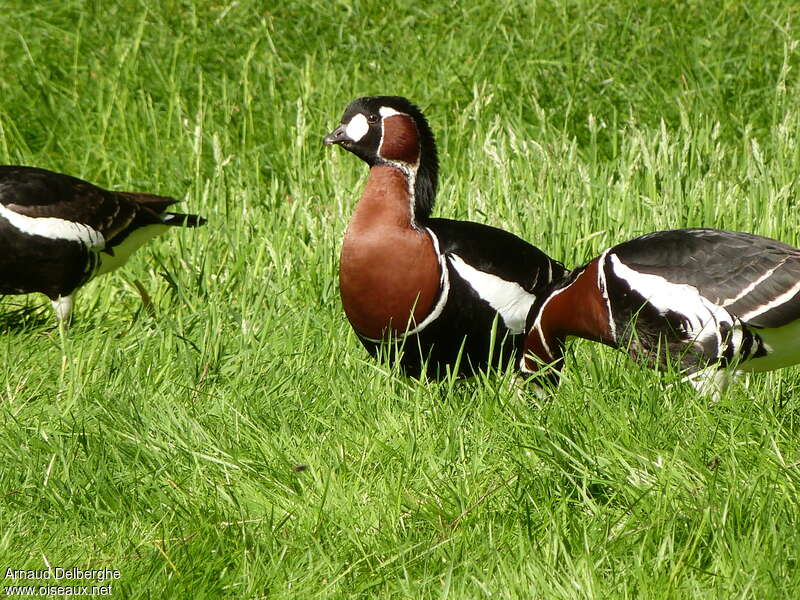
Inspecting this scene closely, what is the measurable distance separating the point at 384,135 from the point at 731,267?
51.7 inches

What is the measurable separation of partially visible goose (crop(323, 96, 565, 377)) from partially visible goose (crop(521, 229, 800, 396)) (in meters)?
0.39

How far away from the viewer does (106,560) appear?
2930mm

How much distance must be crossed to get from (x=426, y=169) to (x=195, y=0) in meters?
3.85

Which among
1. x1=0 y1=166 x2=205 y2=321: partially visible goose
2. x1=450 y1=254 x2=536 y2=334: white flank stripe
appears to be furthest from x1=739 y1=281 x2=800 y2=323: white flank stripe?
x1=0 y1=166 x2=205 y2=321: partially visible goose

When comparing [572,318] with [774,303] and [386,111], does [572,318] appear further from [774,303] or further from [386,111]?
[386,111]

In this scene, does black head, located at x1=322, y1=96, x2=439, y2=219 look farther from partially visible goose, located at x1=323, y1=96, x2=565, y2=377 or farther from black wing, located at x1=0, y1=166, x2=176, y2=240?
black wing, located at x1=0, y1=166, x2=176, y2=240

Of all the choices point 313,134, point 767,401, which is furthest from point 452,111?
point 767,401

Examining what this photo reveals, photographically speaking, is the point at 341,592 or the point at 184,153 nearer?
the point at 341,592

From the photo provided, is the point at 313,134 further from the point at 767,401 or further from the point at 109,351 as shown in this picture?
the point at 767,401

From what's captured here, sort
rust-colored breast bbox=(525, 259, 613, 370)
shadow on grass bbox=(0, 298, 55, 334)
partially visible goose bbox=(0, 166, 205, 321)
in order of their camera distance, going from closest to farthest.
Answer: rust-colored breast bbox=(525, 259, 613, 370)
partially visible goose bbox=(0, 166, 205, 321)
shadow on grass bbox=(0, 298, 55, 334)

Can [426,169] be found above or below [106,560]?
above

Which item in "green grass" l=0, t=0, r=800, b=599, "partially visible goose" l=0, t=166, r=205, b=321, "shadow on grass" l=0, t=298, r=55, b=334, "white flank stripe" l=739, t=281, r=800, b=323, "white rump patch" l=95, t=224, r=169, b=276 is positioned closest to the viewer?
"green grass" l=0, t=0, r=800, b=599

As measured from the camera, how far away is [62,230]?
5.04 m

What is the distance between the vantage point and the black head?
13.1 ft
